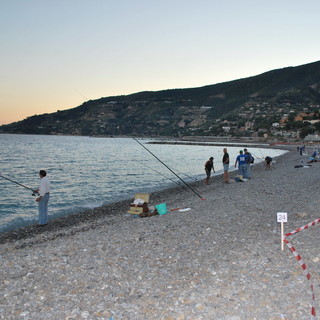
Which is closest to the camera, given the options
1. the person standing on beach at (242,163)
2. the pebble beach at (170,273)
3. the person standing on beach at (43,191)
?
the pebble beach at (170,273)

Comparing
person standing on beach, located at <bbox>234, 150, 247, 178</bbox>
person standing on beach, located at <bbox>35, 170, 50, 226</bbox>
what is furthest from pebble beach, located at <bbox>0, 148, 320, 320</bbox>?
person standing on beach, located at <bbox>234, 150, 247, 178</bbox>

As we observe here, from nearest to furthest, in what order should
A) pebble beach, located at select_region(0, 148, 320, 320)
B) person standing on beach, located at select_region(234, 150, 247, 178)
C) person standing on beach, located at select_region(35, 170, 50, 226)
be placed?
pebble beach, located at select_region(0, 148, 320, 320)
person standing on beach, located at select_region(35, 170, 50, 226)
person standing on beach, located at select_region(234, 150, 247, 178)

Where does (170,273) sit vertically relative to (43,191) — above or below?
below

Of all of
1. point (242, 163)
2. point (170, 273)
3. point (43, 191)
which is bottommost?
point (170, 273)

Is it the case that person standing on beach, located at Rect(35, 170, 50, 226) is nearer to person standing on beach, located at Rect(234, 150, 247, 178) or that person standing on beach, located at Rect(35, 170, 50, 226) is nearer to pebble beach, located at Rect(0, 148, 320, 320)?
pebble beach, located at Rect(0, 148, 320, 320)

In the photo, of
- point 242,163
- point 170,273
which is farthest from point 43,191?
point 242,163

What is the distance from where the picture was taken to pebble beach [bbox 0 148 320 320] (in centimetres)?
452

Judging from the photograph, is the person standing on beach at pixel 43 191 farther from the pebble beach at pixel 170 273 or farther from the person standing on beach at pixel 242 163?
the person standing on beach at pixel 242 163

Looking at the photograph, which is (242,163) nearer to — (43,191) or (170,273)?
(43,191)

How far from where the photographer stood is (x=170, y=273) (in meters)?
5.75

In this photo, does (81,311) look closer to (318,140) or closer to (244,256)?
(244,256)

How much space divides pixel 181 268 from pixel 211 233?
239cm

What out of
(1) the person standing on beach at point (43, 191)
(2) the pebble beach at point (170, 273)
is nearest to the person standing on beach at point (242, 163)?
(2) the pebble beach at point (170, 273)

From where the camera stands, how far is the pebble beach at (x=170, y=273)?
452 centimetres
